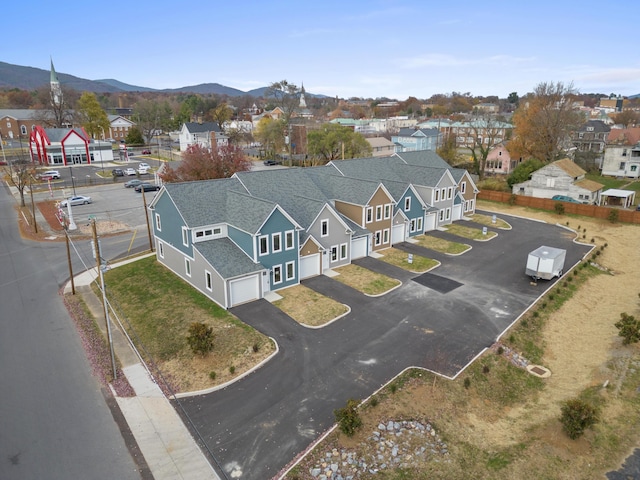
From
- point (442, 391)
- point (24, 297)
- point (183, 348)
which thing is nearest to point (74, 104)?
point (24, 297)

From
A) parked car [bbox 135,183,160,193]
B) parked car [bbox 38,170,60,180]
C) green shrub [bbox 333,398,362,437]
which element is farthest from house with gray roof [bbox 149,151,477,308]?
parked car [bbox 38,170,60,180]

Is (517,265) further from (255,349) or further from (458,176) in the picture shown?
(255,349)

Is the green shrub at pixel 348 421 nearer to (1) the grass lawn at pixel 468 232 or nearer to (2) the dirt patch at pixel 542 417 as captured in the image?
(2) the dirt patch at pixel 542 417

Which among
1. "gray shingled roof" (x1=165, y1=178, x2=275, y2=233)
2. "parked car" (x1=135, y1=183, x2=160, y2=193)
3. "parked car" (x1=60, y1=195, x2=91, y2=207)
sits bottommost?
"parked car" (x1=60, y1=195, x2=91, y2=207)

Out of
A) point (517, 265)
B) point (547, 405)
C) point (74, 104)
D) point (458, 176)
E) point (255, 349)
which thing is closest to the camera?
point (547, 405)

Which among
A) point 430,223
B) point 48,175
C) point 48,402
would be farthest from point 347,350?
point 48,175

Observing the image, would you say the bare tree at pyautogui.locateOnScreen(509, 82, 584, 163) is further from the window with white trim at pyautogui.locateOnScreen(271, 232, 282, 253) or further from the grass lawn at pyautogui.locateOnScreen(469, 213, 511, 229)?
the window with white trim at pyautogui.locateOnScreen(271, 232, 282, 253)
